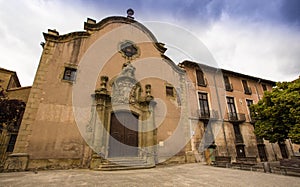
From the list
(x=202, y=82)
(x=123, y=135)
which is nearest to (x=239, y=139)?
(x=202, y=82)

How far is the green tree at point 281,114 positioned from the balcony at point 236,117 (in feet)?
9.51

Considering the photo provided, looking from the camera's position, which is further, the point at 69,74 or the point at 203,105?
the point at 203,105

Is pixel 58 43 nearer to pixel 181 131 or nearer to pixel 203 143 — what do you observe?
pixel 181 131

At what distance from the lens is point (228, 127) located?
45.8 ft

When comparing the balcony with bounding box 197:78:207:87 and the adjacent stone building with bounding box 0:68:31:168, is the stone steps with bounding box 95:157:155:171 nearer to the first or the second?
the adjacent stone building with bounding box 0:68:31:168

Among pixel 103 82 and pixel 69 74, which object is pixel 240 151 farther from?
pixel 69 74

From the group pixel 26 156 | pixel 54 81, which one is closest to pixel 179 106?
pixel 54 81

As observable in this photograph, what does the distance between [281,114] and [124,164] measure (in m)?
10.1

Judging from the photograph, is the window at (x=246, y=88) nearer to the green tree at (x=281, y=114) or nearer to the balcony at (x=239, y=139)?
the balcony at (x=239, y=139)

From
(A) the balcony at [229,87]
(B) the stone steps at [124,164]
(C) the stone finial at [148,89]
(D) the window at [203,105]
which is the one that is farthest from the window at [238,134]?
(B) the stone steps at [124,164]

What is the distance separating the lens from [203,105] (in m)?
14.2

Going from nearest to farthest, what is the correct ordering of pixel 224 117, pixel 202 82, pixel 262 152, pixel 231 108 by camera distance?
pixel 224 117
pixel 262 152
pixel 202 82
pixel 231 108

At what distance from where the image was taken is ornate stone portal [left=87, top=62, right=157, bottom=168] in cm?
820

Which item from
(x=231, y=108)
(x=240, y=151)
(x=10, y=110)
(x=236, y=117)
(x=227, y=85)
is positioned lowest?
(x=240, y=151)
